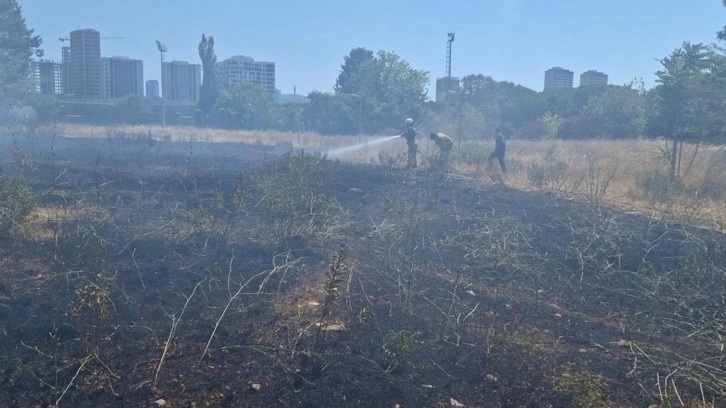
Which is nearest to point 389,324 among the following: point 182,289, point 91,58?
point 182,289

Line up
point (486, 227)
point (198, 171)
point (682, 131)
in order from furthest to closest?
1. point (682, 131)
2. point (198, 171)
3. point (486, 227)

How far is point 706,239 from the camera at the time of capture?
7801 millimetres

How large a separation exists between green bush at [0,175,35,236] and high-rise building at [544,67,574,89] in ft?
241

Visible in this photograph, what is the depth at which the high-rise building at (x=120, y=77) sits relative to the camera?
5275 centimetres

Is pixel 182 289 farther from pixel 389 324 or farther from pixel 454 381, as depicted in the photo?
pixel 454 381

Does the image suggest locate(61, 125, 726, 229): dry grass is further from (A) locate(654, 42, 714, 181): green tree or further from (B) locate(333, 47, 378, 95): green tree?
(B) locate(333, 47, 378, 95): green tree

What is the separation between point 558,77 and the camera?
74312 millimetres

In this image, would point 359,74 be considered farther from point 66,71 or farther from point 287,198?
point 287,198

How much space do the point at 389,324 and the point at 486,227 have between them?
3231 millimetres

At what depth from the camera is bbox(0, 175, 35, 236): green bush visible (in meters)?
6.67

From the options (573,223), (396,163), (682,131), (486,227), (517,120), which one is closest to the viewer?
(486,227)

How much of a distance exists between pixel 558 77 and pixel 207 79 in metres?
46.7

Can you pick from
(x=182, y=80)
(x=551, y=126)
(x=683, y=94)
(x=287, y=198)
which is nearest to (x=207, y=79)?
(x=182, y=80)

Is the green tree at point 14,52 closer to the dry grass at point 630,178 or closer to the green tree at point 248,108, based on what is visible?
the green tree at point 248,108
